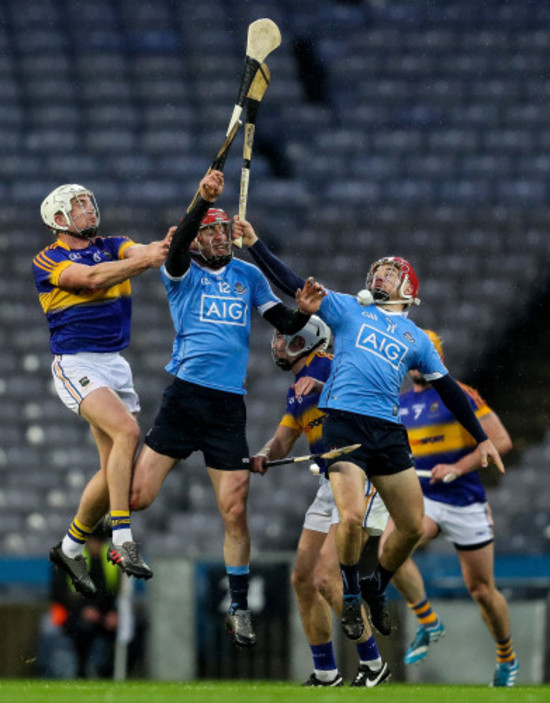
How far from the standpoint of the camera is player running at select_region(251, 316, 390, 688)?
7.68 metres

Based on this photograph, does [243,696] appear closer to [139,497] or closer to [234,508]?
[234,508]

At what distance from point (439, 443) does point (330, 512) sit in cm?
150

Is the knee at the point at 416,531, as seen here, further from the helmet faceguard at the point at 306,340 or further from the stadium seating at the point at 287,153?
the stadium seating at the point at 287,153

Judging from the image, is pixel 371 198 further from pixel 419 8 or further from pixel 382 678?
pixel 382 678

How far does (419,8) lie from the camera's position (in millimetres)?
14320

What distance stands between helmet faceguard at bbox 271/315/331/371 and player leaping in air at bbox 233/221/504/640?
0.53m

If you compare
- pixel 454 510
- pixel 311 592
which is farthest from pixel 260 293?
pixel 454 510

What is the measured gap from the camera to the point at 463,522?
8.95 metres

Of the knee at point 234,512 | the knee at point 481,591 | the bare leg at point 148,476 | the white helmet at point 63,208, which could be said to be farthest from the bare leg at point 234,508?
the knee at point 481,591

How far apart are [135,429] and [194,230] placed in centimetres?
103

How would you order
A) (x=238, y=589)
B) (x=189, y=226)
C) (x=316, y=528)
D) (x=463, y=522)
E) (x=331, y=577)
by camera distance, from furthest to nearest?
(x=463, y=522), (x=316, y=528), (x=331, y=577), (x=238, y=589), (x=189, y=226)

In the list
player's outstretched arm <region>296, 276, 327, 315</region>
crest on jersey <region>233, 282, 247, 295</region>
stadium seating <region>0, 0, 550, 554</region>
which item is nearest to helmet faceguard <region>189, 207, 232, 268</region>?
crest on jersey <region>233, 282, 247, 295</region>

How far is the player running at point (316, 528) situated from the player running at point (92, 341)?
863 mm

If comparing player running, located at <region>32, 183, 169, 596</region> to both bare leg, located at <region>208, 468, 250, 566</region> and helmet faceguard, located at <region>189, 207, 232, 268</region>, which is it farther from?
bare leg, located at <region>208, 468, 250, 566</region>
